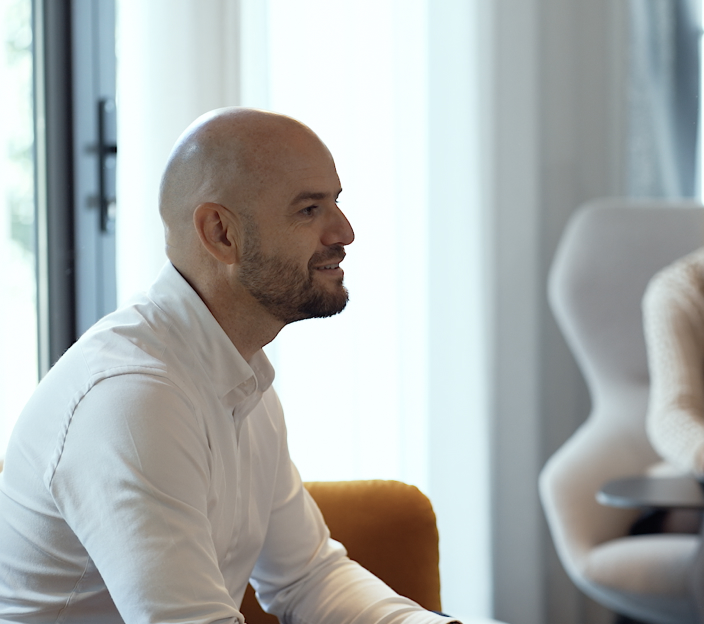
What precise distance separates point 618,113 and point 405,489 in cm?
123

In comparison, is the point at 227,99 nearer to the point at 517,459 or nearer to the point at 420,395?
the point at 420,395

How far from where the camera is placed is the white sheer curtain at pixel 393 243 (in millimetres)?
1888

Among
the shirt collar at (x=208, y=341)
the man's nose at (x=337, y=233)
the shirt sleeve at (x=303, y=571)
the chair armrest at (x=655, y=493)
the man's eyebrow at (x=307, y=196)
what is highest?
the man's eyebrow at (x=307, y=196)

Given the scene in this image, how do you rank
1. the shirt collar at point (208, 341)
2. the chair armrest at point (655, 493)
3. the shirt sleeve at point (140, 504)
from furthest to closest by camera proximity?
1. the chair armrest at point (655, 493)
2. the shirt collar at point (208, 341)
3. the shirt sleeve at point (140, 504)

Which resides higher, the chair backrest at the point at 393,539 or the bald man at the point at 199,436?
the bald man at the point at 199,436

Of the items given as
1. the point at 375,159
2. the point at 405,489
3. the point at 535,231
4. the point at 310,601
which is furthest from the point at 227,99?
the point at 310,601

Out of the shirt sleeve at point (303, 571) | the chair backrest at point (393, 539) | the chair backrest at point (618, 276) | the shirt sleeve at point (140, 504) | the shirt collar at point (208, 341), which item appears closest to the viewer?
the shirt sleeve at point (140, 504)

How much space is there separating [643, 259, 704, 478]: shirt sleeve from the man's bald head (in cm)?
114

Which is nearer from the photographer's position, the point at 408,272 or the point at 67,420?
the point at 67,420

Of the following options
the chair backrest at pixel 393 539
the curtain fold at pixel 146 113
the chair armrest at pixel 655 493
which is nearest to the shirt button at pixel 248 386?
the chair backrest at pixel 393 539

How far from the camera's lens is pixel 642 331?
1.85m

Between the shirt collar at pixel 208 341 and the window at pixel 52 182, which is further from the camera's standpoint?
the window at pixel 52 182

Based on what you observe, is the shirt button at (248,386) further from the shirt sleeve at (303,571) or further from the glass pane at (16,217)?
the glass pane at (16,217)

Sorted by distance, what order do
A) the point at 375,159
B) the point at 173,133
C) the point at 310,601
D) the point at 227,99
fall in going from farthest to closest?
1. the point at 375,159
2. the point at 227,99
3. the point at 173,133
4. the point at 310,601
